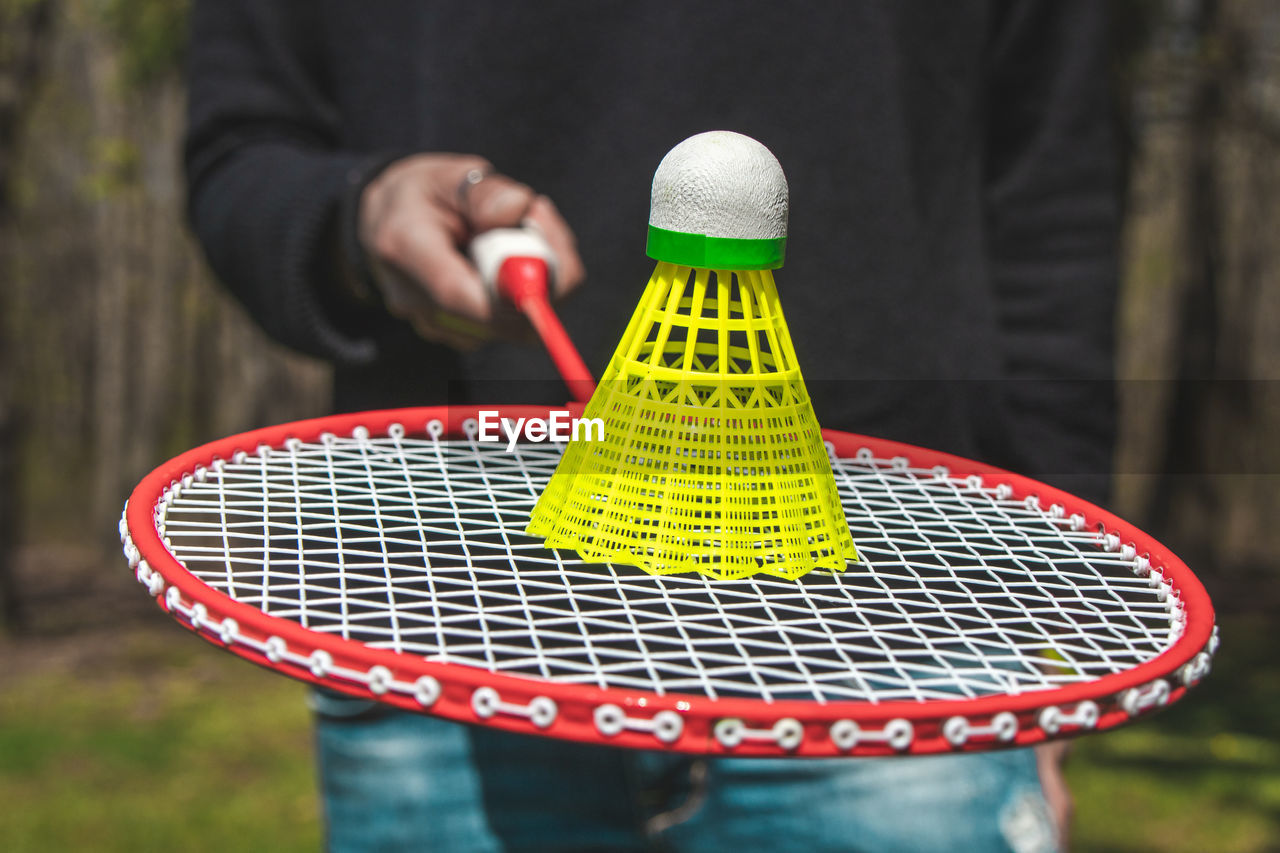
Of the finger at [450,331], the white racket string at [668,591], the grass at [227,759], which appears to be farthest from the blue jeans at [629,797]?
the grass at [227,759]

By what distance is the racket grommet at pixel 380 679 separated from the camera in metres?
1.04

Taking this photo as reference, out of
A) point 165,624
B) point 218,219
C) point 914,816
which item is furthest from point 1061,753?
point 165,624

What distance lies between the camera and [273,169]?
2.10 meters

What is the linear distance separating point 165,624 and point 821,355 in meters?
5.80

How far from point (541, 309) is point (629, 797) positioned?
0.98 metres

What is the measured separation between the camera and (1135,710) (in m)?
1.09

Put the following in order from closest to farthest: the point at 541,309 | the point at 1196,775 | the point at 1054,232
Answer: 1. the point at 541,309
2. the point at 1054,232
3. the point at 1196,775

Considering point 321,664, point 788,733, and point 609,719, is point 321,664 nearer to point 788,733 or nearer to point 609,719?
point 609,719

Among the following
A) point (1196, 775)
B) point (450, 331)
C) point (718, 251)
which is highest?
point (718, 251)

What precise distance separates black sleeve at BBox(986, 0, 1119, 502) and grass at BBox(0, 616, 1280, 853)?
2.45 m

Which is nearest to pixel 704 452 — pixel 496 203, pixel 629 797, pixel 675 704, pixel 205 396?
pixel 675 704

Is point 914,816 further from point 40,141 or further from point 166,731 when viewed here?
point 40,141
